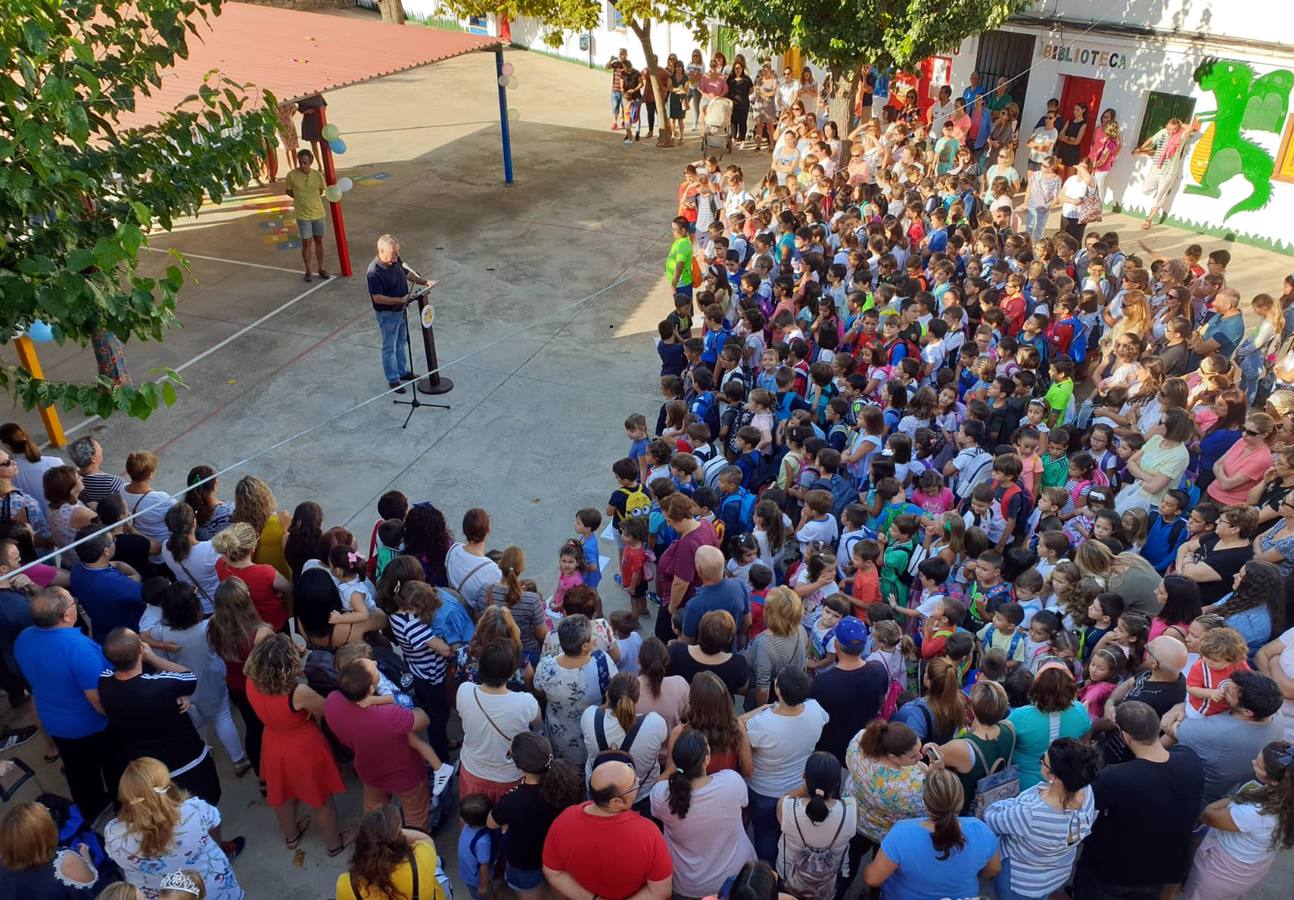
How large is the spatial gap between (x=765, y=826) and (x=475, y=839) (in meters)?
1.41

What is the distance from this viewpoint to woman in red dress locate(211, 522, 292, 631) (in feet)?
18.0

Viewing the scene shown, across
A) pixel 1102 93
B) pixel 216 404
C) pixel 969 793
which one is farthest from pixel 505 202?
pixel 969 793

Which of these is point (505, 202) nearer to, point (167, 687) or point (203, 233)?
point (203, 233)

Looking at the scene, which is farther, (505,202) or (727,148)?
(727,148)

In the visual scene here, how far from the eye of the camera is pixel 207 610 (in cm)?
588

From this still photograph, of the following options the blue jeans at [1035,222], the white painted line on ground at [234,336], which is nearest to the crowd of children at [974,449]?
the blue jeans at [1035,222]

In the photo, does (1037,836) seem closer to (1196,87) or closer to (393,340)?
(393,340)

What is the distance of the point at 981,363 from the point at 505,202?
411 inches

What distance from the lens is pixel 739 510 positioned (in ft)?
21.5

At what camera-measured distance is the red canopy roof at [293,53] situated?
38.4ft

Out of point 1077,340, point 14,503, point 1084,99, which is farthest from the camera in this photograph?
point 1084,99

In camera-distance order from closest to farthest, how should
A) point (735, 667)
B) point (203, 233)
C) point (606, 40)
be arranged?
point (735, 667)
point (203, 233)
point (606, 40)

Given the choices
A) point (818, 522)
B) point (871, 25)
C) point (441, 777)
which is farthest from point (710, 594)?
point (871, 25)

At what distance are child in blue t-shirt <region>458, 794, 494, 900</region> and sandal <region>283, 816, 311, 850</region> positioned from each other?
1366 millimetres
